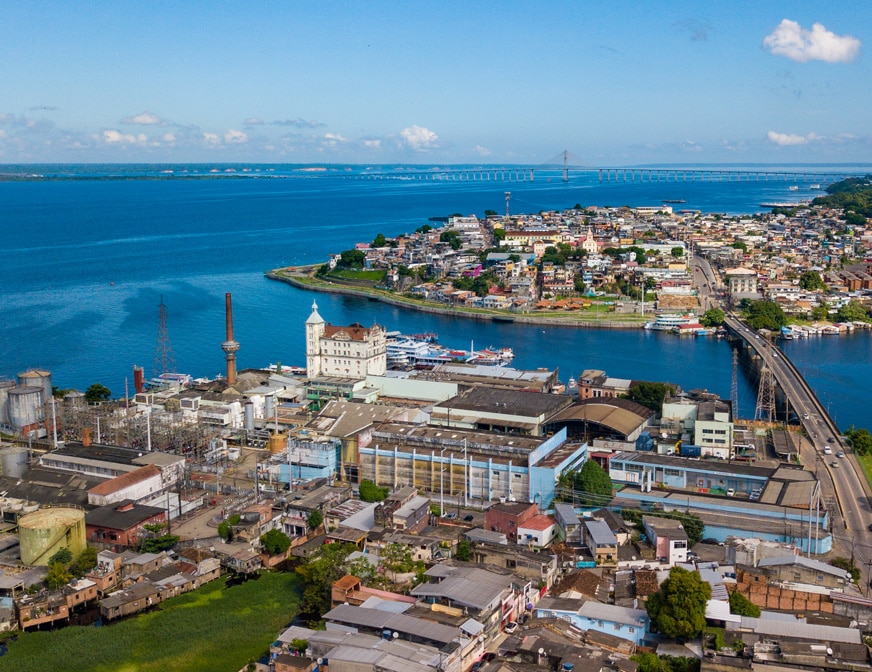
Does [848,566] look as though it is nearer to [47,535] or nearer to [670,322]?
[47,535]

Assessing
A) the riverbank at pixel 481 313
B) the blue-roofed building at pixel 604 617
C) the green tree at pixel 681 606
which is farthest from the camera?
the riverbank at pixel 481 313

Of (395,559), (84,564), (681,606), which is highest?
(681,606)

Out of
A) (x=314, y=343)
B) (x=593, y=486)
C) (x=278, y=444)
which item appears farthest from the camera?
(x=314, y=343)

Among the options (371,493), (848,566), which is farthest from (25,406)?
(848,566)

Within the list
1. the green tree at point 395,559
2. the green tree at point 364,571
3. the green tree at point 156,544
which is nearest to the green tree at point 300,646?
the green tree at point 364,571

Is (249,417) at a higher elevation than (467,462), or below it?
below

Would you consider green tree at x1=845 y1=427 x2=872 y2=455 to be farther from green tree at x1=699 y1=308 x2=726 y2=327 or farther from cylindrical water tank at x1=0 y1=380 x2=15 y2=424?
cylindrical water tank at x1=0 y1=380 x2=15 y2=424

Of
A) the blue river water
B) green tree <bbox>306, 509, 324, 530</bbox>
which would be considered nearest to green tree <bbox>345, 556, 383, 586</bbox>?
green tree <bbox>306, 509, 324, 530</bbox>

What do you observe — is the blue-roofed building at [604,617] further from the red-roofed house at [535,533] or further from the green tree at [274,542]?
the green tree at [274,542]
